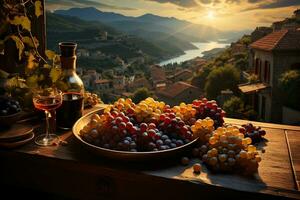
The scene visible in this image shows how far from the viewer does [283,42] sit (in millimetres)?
14000

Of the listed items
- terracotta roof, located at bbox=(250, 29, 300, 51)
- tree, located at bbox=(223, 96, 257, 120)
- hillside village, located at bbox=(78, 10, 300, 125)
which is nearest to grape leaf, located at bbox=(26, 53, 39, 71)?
hillside village, located at bbox=(78, 10, 300, 125)

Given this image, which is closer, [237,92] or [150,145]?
[150,145]

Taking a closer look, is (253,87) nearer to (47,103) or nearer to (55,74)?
(55,74)

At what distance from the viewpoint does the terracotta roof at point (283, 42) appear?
13.7m

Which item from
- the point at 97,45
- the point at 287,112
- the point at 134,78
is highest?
the point at 97,45

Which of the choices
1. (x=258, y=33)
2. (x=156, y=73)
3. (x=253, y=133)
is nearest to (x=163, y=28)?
(x=156, y=73)

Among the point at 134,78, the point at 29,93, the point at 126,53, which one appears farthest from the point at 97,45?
the point at 29,93

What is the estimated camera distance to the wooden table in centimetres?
97

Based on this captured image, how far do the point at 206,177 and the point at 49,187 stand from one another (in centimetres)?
60

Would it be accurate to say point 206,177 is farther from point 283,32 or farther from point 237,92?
point 237,92

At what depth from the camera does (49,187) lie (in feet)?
4.03

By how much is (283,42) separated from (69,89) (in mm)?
14069

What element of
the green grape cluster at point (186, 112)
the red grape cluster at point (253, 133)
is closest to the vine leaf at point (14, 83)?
the green grape cluster at point (186, 112)

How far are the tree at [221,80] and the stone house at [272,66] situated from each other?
2574 mm
